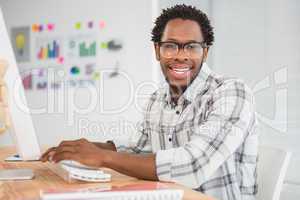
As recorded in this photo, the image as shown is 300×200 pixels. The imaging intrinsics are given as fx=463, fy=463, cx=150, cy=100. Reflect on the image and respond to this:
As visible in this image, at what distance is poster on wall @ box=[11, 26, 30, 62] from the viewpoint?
4.30 m

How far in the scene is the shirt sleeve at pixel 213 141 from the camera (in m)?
1.19

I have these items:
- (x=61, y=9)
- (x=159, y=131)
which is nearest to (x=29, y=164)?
(x=159, y=131)

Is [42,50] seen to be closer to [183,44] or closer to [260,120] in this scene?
[260,120]

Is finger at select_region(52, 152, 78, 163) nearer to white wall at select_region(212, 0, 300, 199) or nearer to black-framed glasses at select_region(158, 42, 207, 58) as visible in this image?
black-framed glasses at select_region(158, 42, 207, 58)

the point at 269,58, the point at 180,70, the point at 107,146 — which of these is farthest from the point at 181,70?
the point at 269,58

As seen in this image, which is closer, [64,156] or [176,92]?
[64,156]

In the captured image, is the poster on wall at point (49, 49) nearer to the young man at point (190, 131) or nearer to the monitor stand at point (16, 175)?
the young man at point (190, 131)

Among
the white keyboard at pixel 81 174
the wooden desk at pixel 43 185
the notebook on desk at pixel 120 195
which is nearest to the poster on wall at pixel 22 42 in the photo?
the wooden desk at pixel 43 185

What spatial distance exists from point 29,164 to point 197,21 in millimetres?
752

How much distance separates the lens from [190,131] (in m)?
1.52

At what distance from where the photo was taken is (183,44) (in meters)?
1.61

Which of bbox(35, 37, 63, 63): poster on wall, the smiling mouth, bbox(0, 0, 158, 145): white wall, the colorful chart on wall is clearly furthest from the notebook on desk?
bbox(35, 37, 63, 63): poster on wall

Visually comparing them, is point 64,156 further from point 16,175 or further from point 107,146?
point 107,146

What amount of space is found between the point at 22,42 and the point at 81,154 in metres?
3.41
